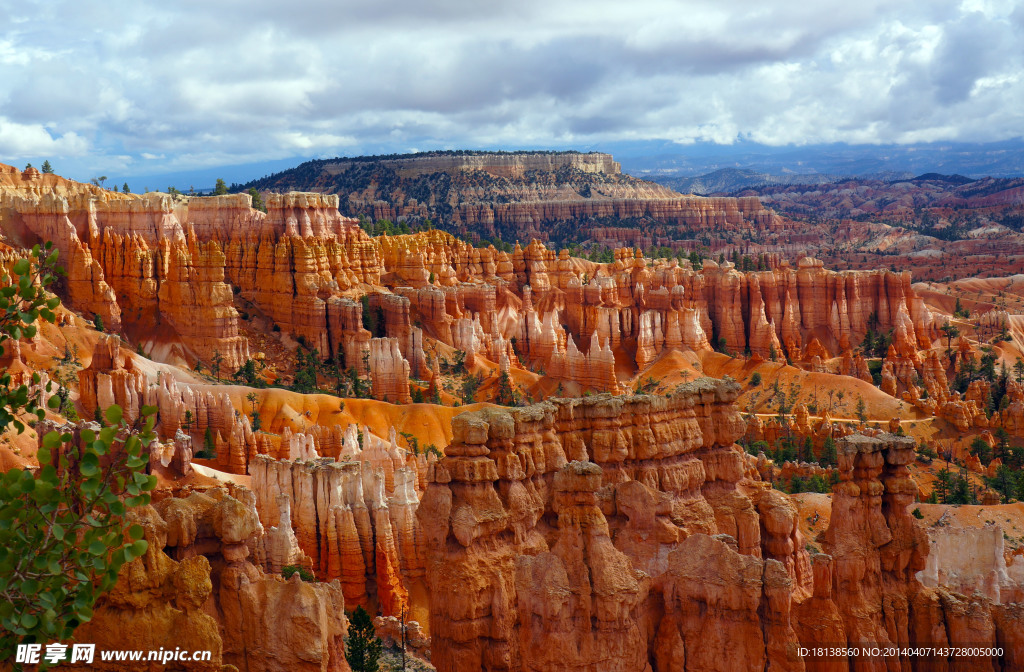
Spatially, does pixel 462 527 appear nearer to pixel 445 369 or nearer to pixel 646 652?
pixel 646 652

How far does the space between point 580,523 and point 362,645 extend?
8.27 meters

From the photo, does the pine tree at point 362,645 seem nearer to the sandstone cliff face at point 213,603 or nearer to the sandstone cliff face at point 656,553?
the sandstone cliff face at point 656,553

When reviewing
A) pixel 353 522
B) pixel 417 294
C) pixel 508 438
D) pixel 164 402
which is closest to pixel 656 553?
pixel 508 438

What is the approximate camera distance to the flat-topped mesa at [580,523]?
17938 millimetres

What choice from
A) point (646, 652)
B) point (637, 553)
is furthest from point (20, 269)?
point (637, 553)

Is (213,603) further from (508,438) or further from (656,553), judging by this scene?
(656,553)

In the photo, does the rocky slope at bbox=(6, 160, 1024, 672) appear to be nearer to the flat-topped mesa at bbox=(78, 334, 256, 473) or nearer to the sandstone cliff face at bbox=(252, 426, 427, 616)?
the sandstone cliff face at bbox=(252, 426, 427, 616)

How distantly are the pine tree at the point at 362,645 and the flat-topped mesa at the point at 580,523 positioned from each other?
2166 mm

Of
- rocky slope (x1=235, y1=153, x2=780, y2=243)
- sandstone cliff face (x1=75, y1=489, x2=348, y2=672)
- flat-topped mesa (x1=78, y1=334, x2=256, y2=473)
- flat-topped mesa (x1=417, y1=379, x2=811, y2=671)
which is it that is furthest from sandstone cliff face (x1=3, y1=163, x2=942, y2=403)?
rocky slope (x1=235, y1=153, x2=780, y2=243)

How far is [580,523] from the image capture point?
739 inches

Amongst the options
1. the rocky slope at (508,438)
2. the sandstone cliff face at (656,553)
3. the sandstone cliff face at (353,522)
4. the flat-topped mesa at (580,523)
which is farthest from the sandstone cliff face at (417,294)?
the sandstone cliff face at (656,553)

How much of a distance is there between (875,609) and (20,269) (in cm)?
1766

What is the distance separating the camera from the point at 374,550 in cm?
3494

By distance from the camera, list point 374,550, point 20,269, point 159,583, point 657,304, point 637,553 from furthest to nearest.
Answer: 1. point 657,304
2. point 374,550
3. point 637,553
4. point 159,583
5. point 20,269
